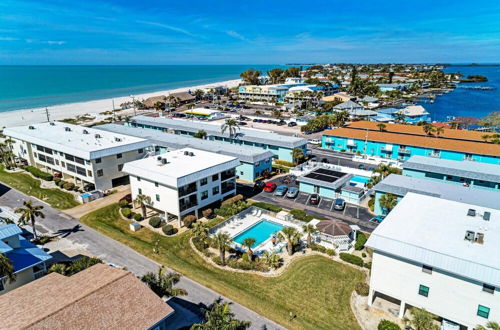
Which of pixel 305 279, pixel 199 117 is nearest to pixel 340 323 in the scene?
pixel 305 279

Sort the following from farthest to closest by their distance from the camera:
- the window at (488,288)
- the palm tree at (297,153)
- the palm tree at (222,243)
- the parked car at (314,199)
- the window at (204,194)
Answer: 1. the palm tree at (297,153)
2. the parked car at (314,199)
3. the window at (204,194)
4. the palm tree at (222,243)
5. the window at (488,288)

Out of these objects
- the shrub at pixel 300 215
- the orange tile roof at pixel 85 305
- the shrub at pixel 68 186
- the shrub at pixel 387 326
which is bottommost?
the shrub at pixel 387 326

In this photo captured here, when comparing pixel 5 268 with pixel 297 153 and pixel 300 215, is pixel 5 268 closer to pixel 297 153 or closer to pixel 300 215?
pixel 300 215

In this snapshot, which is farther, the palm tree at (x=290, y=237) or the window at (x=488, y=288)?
the palm tree at (x=290, y=237)

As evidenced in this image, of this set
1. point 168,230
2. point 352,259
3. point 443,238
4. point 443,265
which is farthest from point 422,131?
point 168,230

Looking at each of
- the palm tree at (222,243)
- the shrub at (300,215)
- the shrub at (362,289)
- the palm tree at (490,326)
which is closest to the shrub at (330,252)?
the shrub at (362,289)

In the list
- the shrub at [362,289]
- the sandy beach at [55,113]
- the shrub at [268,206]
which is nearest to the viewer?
the shrub at [362,289]

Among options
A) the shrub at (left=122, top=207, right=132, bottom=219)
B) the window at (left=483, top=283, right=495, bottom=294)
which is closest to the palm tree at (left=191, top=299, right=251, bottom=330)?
the window at (left=483, top=283, right=495, bottom=294)

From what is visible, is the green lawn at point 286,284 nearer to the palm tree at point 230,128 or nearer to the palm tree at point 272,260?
the palm tree at point 272,260

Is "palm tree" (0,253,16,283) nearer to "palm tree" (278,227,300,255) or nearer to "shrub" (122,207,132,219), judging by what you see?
"shrub" (122,207,132,219)
